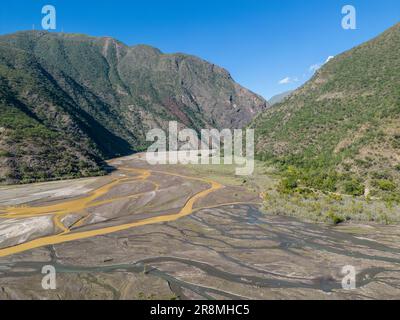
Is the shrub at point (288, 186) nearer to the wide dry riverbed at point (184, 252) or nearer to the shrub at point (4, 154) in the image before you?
the wide dry riverbed at point (184, 252)

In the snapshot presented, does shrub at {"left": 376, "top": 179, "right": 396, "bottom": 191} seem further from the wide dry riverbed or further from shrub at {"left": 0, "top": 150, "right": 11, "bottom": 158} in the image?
shrub at {"left": 0, "top": 150, "right": 11, "bottom": 158}

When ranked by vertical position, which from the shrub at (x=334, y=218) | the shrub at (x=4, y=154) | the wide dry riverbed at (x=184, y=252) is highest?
the shrub at (x=4, y=154)

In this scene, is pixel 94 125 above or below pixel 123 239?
above

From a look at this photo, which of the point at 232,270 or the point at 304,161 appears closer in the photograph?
the point at 232,270

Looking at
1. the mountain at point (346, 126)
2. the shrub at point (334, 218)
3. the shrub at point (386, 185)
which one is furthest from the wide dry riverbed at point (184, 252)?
the mountain at point (346, 126)
